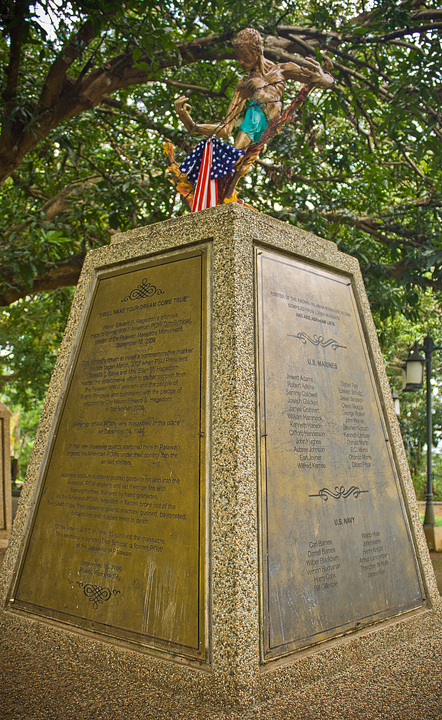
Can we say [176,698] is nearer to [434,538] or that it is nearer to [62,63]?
[62,63]

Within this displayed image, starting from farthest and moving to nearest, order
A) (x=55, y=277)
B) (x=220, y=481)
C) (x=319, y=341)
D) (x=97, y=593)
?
(x=55, y=277) → (x=319, y=341) → (x=97, y=593) → (x=220, y=481)

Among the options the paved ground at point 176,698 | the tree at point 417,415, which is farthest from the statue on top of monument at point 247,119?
the tree at point 417,415

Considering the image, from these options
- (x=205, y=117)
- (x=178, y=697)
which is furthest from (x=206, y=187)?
(x=205, y=117)

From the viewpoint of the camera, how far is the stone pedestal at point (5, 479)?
20.9ft

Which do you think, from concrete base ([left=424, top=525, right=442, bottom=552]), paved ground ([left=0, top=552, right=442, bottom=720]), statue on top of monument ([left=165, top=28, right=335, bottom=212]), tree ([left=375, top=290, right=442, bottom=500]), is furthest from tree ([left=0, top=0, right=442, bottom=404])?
tree ([left=375, top=290, right=442, bottom=500])

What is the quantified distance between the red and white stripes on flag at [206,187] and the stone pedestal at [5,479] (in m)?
4.19

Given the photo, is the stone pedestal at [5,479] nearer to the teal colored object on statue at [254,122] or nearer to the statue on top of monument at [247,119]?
the statue on top of monument at [247,119]

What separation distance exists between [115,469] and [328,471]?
1.08 m

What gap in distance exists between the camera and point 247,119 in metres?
3.54

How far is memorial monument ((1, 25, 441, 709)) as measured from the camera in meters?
2.24

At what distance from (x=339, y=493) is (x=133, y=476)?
104cm

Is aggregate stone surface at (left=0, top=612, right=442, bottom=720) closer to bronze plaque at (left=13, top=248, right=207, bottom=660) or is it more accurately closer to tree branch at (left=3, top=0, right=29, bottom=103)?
bronze plaque at (left=13, top=248, right=207, bottom=660)

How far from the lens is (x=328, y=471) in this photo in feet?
8.86

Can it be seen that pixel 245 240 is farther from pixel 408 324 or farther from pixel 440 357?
pixel 440 357
